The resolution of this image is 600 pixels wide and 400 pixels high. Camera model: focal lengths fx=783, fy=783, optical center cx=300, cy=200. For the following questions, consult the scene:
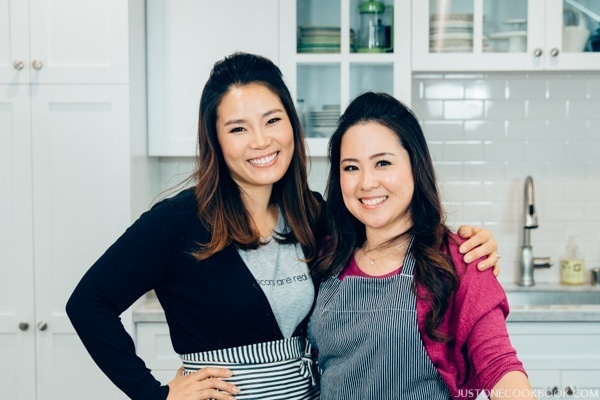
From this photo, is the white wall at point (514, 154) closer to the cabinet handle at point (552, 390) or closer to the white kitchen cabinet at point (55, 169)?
the white kitchen cabinet at point (55, 169)

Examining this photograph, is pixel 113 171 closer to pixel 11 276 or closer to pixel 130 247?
pixel 11 276

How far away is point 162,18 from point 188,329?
164 centimetres

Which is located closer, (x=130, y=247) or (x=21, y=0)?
(x=130, y=247)

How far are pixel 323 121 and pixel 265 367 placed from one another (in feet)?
4.97

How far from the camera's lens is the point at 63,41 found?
2.89 m

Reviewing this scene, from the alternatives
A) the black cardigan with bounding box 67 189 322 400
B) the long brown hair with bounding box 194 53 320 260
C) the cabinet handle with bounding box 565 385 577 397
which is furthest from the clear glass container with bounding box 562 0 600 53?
the black cardigan with bounding box 67 189 322 400

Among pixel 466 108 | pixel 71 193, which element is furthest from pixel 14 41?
pixel 466 108

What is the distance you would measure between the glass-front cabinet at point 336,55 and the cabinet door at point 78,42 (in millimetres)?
644

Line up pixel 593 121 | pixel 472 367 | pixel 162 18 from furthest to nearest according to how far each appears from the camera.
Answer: pixel 593 121 → pixel 162 18 → pixel 472 367

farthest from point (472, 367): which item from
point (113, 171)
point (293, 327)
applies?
point (113, 171)

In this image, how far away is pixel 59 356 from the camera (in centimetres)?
294

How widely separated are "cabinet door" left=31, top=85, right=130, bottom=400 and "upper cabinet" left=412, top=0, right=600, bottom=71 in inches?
48.0

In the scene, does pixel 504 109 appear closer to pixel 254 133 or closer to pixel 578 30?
pixel 578 30

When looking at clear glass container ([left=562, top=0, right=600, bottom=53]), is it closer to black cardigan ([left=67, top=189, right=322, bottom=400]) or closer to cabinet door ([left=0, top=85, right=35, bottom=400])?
black cardigan ([left=67, top=189, right=322, bottom=400])
